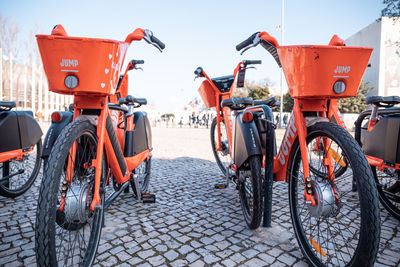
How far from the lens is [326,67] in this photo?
1756 mm

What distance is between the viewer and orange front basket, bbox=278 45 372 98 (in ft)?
5.70

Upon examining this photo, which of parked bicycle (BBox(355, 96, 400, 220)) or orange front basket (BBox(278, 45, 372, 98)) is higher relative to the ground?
orange front basket (BBox(278, 45, 372, 98))

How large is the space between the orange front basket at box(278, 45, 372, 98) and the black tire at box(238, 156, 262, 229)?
755 millimetres

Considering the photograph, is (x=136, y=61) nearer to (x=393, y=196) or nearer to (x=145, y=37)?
(x=145, y=37)

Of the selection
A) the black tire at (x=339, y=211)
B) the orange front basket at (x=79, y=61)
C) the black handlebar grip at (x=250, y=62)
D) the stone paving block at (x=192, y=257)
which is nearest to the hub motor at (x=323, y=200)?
the black tire at (x=339, y=211)

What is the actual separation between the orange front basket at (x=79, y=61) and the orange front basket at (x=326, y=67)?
1.32m

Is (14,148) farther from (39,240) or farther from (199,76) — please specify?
(199,76)

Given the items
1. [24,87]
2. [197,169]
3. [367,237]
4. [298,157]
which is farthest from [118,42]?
[24,87]

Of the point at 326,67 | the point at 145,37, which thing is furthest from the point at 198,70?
the point at 326,67

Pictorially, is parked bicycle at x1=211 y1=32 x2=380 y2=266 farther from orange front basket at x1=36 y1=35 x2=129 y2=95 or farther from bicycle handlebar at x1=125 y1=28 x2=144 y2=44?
orange front basket at x1=36 y1=35 x2=129 y2=95

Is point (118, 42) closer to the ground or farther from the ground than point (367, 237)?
farther from the ground

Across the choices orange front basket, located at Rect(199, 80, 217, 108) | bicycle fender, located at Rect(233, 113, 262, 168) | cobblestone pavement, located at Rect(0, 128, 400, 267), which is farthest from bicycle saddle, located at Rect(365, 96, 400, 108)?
orange front basket, located at Rect(199, 80, 217, 108)

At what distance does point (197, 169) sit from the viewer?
17.1 feet

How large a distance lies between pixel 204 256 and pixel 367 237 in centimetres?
116
